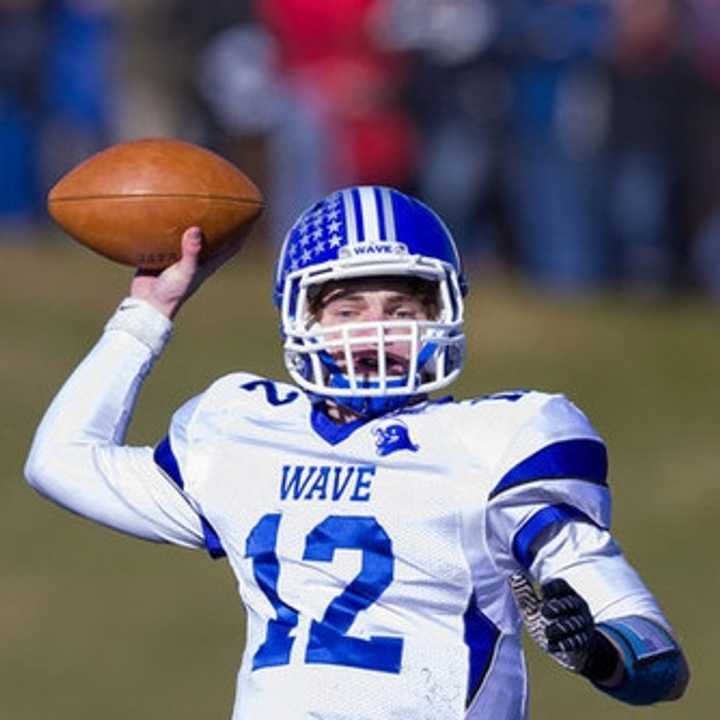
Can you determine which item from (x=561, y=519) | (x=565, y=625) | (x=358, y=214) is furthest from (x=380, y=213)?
(x=565, y=625)

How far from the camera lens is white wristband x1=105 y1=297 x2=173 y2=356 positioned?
16.4 ft

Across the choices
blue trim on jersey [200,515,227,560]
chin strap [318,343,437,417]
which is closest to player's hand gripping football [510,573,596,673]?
chin strap [318,343,437,417]

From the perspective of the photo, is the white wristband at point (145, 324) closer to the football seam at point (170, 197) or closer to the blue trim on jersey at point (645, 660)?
the football seam at point (170, 197)

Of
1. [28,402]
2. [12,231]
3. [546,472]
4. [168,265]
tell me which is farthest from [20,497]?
[546,472]

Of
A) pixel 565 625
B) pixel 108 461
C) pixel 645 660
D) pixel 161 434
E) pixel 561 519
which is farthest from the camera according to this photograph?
pixel 161 434

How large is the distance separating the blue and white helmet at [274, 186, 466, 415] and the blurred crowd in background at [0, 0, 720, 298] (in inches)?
302

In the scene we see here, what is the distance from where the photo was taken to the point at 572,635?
4.21 meters

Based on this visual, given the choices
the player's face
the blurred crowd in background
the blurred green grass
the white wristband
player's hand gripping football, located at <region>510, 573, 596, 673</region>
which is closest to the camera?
player's hand gripping football, located at <region>510, 573, 596, 673</region>

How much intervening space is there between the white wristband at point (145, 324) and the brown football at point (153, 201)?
0.10 metres

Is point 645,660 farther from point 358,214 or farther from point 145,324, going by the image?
point 145,324

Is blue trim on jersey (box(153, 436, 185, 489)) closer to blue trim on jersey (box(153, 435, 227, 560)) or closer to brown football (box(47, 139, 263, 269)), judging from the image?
blue trim on jersey (box(153, 435, 227, 560))

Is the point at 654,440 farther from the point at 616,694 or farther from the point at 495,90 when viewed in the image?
the point at 616,694

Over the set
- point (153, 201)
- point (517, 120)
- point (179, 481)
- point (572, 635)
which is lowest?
point (572, 635)

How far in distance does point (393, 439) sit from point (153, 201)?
763 mm
